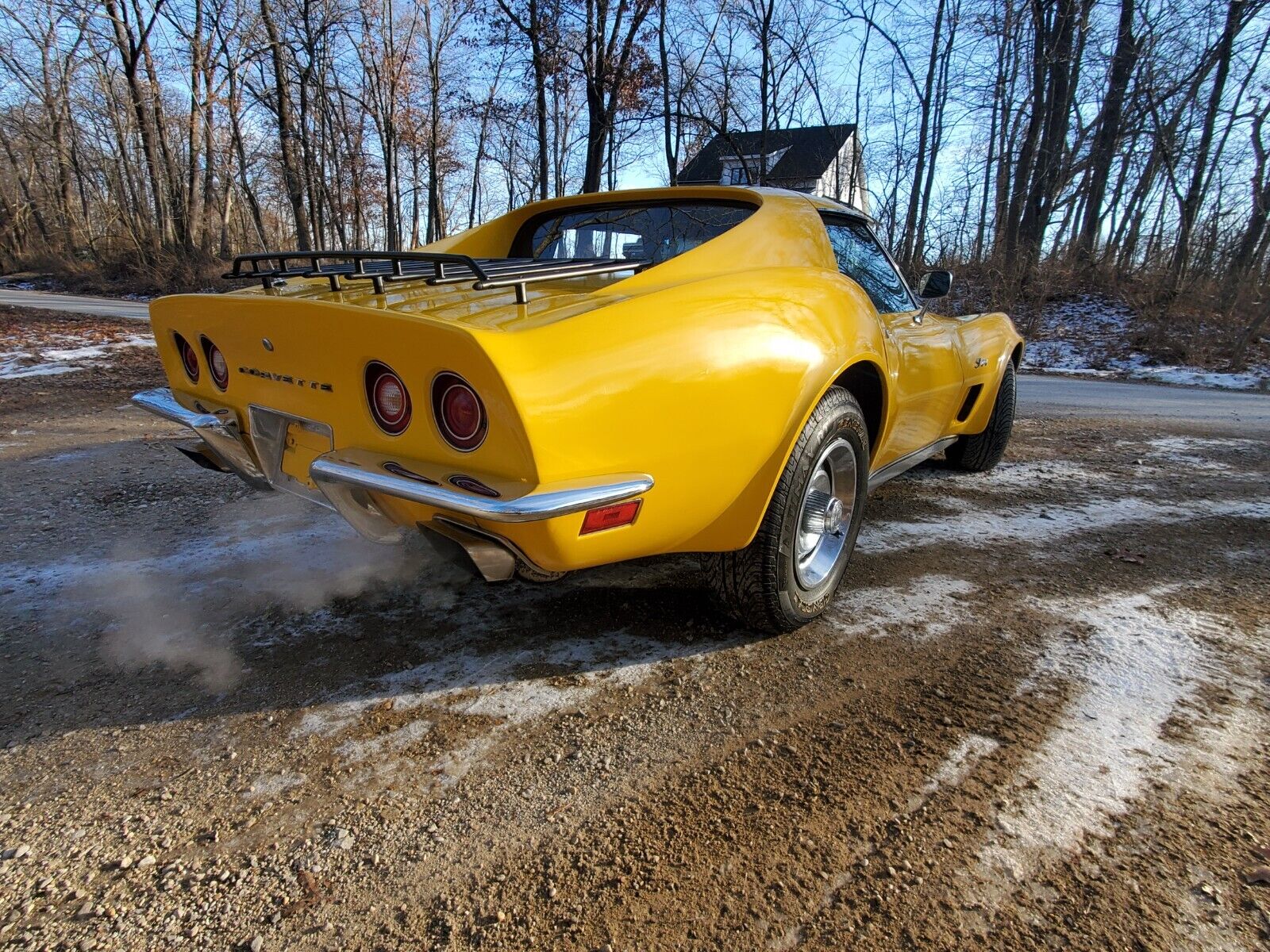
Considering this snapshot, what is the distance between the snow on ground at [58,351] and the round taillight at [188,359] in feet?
20.9

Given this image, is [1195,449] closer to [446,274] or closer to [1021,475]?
[1021,475]

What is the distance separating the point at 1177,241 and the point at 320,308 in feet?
59.8

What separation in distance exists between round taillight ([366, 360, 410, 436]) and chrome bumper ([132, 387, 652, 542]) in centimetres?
10

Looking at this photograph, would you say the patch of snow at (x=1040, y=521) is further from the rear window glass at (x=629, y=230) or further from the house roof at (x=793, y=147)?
the house roof at (x=793, y=147)

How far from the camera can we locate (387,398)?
1.79m

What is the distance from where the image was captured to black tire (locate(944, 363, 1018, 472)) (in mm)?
4402

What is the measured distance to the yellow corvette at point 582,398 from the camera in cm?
161

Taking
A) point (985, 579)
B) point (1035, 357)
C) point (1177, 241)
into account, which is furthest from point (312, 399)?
point (1177, 241)

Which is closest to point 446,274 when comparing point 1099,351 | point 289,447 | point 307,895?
point 289,447

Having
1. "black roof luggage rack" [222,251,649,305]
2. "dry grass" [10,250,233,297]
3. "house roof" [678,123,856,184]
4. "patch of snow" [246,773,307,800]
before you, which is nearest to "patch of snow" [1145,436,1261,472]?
"black roof luggage rack" [222,251,649,305]

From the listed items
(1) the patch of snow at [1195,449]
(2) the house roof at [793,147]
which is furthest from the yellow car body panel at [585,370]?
(2) the house roof at [793,147]

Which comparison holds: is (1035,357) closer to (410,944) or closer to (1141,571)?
(1141,571)

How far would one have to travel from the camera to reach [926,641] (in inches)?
95.3

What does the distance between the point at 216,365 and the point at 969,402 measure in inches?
142
